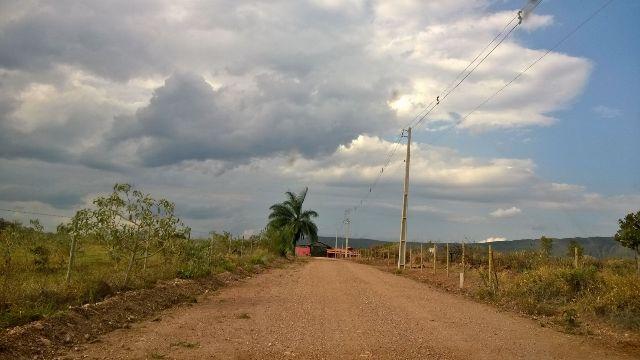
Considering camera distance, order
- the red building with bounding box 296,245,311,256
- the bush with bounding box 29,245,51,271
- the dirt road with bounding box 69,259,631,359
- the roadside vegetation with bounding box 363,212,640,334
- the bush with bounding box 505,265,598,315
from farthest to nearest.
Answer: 1. the red building with bounding box 296,245,311,256
2. the bush with bounding box 505,265,598,315
3. the bush with bounding box 29,245,51,271
4. the roadside vegetation with bounding box 363,212,640,334
5. the dirt road with bounding box 69,259,631,359

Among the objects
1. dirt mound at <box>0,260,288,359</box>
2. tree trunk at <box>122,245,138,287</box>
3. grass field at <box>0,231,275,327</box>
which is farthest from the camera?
tree trunk at <box>122,245,138,287</box>

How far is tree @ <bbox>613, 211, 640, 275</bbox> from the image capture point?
2720 centimetres

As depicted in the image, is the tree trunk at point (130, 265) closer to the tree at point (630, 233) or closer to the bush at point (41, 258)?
the bush at point (41, 258)

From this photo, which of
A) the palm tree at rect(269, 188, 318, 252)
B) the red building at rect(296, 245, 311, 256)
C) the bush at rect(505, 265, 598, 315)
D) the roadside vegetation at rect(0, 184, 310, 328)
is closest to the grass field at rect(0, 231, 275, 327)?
→ the roadside vegetation at rect(0, 184, 310, 328)

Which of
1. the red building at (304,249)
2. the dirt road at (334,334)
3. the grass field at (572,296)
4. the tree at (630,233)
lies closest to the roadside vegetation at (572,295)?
the grass field at (572,296)

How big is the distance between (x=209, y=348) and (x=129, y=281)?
656 cm

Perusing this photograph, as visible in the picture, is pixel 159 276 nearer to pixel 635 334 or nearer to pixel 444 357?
pixel 444 357

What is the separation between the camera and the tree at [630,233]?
27203 mm

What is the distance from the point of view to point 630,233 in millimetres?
27344

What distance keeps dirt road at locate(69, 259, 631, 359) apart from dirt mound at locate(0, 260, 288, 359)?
41cm

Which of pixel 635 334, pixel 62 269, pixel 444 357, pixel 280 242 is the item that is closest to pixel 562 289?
pixel 635 334

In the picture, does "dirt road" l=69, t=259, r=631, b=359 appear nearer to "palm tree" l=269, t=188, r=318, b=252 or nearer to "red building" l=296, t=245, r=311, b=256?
"palm tree" l=269, t=188, r=318, b=252

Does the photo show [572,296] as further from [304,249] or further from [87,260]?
[304,249]

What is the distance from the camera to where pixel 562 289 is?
56.8 ft
